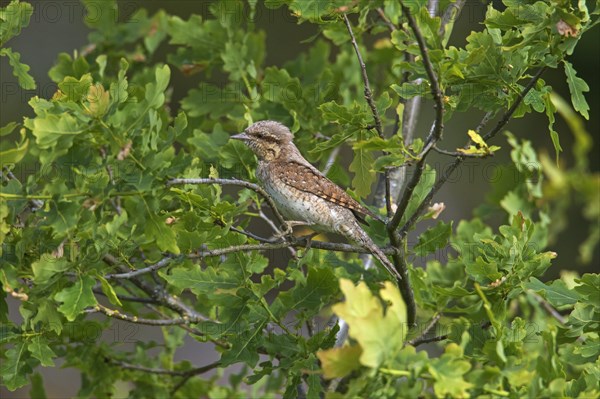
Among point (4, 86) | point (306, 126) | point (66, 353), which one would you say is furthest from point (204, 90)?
point (4, 86)

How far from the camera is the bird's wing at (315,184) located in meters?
4.45

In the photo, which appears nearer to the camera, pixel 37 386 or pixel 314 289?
pixel 314 289

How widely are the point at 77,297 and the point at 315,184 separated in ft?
5.65

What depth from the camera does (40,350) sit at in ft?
11.6

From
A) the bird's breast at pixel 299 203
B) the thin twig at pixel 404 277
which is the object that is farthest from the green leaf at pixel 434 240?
the bird's breast at pixel 299 203

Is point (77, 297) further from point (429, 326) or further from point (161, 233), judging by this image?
point (429, 326)

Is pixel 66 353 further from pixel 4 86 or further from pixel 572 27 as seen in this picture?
pixel 4 86

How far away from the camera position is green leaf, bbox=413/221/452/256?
412 centimetres

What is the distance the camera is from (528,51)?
3.30 meters

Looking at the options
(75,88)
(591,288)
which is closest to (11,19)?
(75,88)

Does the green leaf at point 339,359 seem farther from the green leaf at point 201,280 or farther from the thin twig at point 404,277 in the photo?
the thin twig at point 404,277

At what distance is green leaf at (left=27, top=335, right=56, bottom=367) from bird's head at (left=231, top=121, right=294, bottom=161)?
5.21ft

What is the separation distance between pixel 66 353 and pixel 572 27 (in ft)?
9.95

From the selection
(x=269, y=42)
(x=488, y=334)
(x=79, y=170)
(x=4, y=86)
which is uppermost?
(x=79, y=170)
